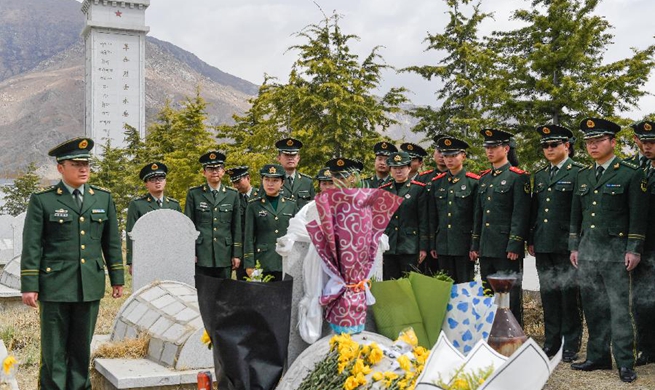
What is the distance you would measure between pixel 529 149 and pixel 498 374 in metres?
11.0

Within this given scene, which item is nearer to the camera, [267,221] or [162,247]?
[162,247]

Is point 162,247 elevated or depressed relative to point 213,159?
depressed

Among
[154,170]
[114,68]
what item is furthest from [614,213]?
[114,68]

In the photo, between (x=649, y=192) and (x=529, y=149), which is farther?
(x=529, y=149)

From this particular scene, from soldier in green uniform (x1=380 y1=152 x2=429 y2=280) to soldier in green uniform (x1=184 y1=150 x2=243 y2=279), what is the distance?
1.93m

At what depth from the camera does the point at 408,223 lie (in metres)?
8.31

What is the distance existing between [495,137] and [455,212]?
1075mm

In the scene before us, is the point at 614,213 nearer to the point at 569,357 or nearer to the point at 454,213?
the point at 569,357

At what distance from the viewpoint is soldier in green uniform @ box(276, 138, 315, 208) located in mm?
8711

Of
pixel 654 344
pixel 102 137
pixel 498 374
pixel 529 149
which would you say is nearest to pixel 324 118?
pixel 529 149

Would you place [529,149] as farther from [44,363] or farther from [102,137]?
[102,137]

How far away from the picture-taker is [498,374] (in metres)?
2.30

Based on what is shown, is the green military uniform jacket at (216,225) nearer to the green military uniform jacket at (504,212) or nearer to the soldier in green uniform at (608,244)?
the green military uniform jacket at (504,212)

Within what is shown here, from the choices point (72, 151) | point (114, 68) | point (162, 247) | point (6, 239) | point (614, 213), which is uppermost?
point (114, 68)
